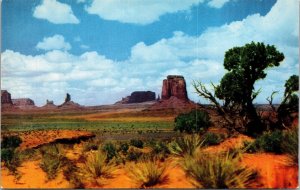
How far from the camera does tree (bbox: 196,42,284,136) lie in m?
13.8

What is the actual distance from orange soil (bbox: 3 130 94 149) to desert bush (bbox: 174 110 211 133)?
4930mm

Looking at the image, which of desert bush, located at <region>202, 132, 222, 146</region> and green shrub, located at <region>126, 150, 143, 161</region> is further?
desert bush, located at <region>202, 132, 222, 146</region>

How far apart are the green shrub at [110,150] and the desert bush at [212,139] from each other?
2680 mm

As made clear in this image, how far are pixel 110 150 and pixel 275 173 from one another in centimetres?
409

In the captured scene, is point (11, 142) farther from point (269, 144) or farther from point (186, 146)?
point (269, 144)

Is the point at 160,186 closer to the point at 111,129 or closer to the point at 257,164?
the point at 257,164

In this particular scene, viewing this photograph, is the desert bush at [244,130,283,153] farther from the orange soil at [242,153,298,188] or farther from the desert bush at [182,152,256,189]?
the desert bush at [182,152,256,189]

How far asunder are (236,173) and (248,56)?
213 inches

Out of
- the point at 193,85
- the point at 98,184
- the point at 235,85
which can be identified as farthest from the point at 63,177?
the point at 235,85

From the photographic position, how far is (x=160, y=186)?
996cm

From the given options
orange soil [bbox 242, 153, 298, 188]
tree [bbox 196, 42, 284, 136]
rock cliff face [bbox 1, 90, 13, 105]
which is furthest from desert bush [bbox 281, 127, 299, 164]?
rock cliff face [bbox 1, 90, 13, 105]

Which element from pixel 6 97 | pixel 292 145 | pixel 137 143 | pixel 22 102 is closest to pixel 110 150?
pixel 137 143

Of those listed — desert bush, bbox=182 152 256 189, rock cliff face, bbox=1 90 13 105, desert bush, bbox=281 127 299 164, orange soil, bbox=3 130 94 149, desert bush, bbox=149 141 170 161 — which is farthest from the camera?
orange soil, bbox=3 130 94 149

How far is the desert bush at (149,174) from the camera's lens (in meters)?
9.91
